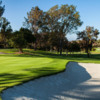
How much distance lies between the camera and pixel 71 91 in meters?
9.08

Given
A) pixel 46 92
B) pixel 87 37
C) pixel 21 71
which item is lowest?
pixel 46 92

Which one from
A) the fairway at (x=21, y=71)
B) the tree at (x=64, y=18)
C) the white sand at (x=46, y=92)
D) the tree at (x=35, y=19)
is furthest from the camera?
the tree at (x=35, y=19)

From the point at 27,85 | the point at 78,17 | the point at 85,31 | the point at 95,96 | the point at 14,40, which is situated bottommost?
the point at 95,96

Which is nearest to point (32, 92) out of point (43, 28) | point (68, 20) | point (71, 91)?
point (71, 91)

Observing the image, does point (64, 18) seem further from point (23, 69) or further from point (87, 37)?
point (23, 69)

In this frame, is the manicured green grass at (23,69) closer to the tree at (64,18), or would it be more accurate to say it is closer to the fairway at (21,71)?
the fairway at (21,71)

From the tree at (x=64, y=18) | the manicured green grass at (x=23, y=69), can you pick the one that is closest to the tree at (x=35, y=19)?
the tree at (x=64, y=18)

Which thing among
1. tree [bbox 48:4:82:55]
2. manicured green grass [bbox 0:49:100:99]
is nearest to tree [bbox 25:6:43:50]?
tree [bbox 48:4:82:55]

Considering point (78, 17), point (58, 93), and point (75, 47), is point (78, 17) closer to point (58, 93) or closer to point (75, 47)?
point (75, 47)

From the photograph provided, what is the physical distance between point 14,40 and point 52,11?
54.1ft

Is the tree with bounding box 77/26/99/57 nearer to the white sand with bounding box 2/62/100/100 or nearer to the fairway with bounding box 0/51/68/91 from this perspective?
the fairway with bounding box 0/51/68/91

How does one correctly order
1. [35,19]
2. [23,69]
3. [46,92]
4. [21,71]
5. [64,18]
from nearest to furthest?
[46,92] < [21,71] < [23,69] < [64,18] < [35,19]

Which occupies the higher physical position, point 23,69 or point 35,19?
point 35,19

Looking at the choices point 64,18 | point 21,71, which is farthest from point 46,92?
point 64,18
